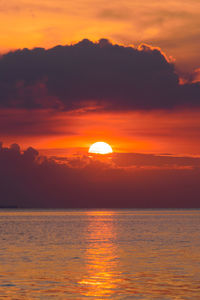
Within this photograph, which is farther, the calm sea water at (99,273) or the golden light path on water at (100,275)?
the golden light path on water at (100,275)

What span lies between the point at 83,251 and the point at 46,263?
16.1 m

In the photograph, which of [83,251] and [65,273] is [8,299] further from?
[83,251]

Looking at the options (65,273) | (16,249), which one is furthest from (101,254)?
(65,273)

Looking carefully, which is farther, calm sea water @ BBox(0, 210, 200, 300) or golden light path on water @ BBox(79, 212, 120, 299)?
golden light path on water @ BBox(79, 212, 120, 299)

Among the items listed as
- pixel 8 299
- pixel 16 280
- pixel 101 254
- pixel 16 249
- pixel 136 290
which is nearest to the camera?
pixel 8 299

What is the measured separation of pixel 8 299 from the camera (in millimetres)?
36188

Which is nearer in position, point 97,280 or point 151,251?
point 97,280

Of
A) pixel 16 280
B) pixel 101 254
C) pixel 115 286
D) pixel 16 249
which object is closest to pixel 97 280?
pixel 115 286

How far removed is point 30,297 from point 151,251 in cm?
3611

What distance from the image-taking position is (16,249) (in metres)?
74.5

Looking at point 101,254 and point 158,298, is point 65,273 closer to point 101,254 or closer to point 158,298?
point 158,298

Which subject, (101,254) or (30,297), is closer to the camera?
(30,297)

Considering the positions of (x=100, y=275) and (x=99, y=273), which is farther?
(x=99, y=273)

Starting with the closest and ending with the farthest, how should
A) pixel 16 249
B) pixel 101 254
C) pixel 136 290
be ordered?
pixel 136 290
pixel 101 254
pixel 16 249
